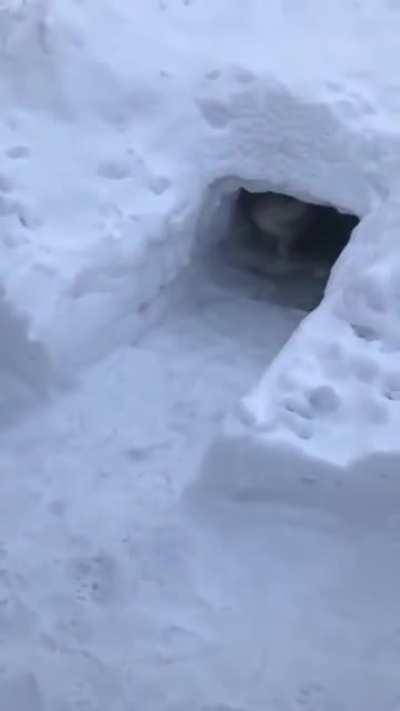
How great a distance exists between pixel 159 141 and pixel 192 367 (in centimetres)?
48

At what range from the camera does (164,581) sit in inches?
82.3

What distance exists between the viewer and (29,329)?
7.75ft

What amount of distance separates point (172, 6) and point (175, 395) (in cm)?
89

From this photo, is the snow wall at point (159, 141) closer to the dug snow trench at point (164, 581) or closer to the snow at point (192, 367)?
the snow at point (192, 367)

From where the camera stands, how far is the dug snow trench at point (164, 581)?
6.35 feet

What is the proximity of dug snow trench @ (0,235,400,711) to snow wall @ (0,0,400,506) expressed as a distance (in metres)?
0.20

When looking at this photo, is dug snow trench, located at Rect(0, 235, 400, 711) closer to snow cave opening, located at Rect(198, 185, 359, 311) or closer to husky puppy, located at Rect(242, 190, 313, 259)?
snow cave opening, located at Rect(198, 185, 359, 311)

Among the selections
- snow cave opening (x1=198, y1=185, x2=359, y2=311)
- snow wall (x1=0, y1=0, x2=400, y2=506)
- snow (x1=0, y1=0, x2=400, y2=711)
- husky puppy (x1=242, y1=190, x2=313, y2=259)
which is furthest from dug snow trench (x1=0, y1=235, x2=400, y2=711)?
husky puppy (x1=242, y1=190, x2=313, y2=259)

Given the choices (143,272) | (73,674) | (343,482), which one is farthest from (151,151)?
(73,674)

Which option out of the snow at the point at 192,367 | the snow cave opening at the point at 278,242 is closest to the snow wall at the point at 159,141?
the snow at the point at 192,367

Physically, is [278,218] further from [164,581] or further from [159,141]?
[164,581]

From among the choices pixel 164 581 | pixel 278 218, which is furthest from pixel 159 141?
pixel 164 581

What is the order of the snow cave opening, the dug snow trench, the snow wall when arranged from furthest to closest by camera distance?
the snow cave opening
the snow wall
the dug snow trench

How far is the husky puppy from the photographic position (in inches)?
115
